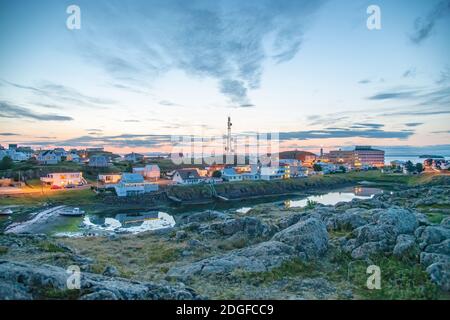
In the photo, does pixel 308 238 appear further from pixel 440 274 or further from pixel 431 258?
pixel 440 274

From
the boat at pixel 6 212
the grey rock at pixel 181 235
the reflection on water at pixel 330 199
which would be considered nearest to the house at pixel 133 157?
the reflection on water at pixel 330 199

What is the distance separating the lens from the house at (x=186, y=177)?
194ft

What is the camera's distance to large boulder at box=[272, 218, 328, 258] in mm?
10773

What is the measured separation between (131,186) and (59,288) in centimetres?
4559

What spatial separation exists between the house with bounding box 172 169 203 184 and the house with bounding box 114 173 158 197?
7.07 metres

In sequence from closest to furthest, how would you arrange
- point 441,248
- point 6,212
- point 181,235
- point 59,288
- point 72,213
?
1. point 59,288
2. point 441,248
3. point 181,235
4. point 6,212
5. point 72,213

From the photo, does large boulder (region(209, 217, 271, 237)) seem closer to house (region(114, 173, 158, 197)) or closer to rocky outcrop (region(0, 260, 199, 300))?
rocky outcrop (region(0, 260, 199, 300))

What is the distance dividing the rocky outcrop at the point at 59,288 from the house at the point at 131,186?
43271 mm

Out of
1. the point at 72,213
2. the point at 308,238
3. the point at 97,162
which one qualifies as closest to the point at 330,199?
the point at 72,213

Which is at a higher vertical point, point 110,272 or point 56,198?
point 110,272

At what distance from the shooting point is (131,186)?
50.6 metres

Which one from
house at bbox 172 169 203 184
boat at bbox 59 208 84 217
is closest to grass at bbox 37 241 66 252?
boat at bbox 59 208 84 217
